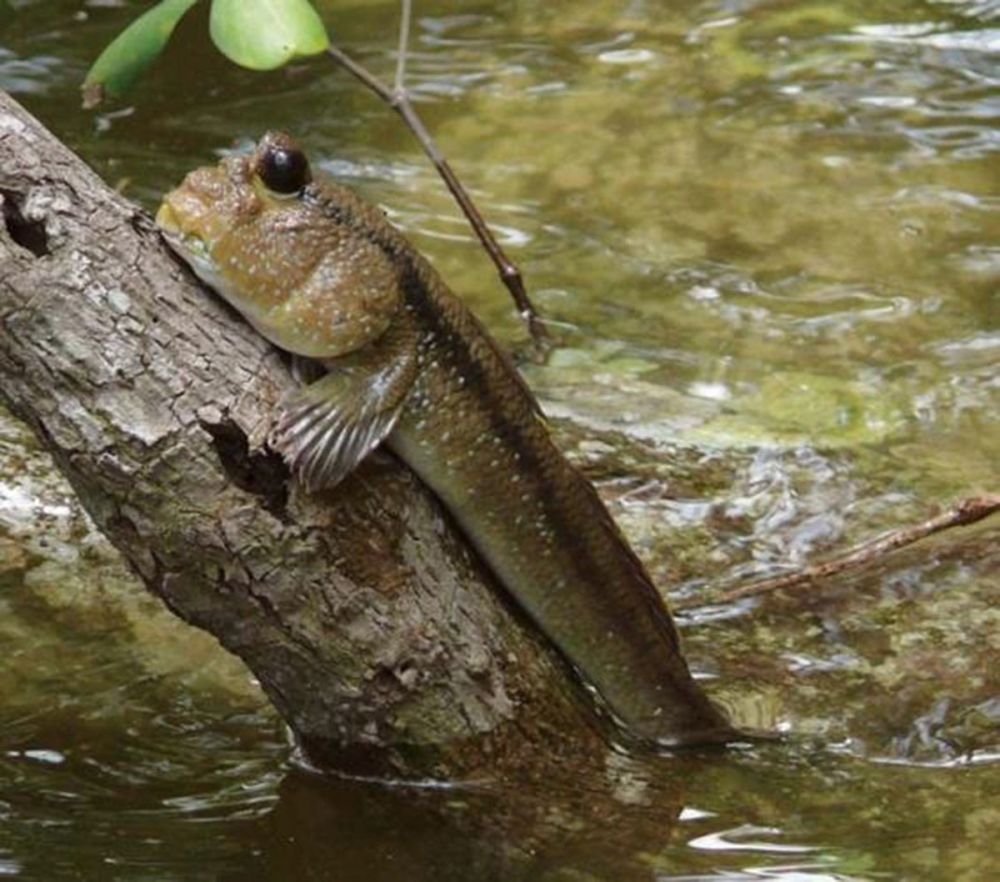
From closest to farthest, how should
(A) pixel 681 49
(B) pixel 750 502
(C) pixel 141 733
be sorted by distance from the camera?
(C) pixel 141 733, (B) pixel 750 502, (A) pixel 681 49

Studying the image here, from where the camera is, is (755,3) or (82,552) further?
(755,3)

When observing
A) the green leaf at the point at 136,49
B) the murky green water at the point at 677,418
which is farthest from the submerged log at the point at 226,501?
the green leaf at the point at 136,49

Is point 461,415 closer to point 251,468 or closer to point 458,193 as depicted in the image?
point 251,468

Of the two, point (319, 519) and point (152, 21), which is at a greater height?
point (152, 21)

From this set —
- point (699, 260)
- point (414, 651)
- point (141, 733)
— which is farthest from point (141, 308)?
point (699, 260)

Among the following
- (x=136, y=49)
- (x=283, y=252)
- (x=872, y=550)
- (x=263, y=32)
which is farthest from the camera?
(x=136, y=49)

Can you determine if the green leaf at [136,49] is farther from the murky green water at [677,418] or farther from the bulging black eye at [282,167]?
the bulging black eye at [282,167]

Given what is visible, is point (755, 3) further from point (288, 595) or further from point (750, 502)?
point (288, 595)

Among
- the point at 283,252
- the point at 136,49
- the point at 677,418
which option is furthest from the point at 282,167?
the point at 677,418
